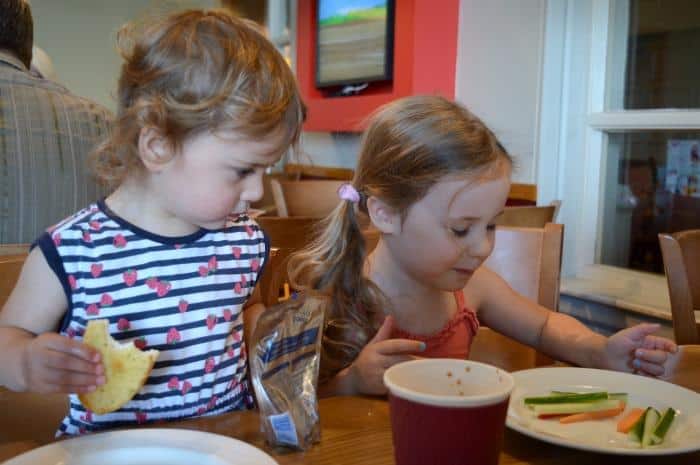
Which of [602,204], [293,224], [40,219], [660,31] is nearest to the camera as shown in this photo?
[293,224]

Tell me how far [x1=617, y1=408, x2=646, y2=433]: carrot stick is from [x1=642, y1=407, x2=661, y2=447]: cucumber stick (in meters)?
0.01

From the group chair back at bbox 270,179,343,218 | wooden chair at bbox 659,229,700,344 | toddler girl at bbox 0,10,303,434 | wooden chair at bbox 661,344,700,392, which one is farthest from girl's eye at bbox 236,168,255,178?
chair back at bbox 270,179,343,218

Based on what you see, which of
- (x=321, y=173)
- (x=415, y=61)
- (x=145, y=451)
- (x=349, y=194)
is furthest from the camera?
(x=321, y=173)

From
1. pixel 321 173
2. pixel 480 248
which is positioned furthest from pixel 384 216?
pixel 321 173

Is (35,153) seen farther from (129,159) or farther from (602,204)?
(602,204)

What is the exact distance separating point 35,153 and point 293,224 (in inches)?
28.3

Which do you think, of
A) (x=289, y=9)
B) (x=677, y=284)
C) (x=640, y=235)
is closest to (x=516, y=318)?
(x=677, y=284)

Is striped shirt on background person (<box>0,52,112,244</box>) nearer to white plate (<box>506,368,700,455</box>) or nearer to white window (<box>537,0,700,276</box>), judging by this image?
white plate (<box>506,368,700,455</box>)

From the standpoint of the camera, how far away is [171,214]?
94 cm

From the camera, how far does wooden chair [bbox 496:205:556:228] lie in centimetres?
221

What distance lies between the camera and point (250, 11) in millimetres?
6383

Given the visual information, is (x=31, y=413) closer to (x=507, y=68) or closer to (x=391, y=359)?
(x=391, y=359)

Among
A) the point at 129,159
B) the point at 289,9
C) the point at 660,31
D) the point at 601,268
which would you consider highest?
the point at 289,9

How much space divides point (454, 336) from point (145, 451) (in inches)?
30.4
